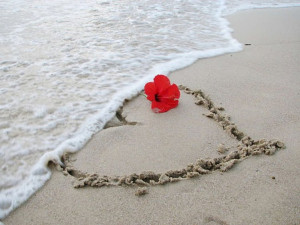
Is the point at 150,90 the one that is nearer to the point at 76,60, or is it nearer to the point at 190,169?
the point at 190,169

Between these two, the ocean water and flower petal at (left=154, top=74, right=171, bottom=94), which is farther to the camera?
flower petal at (left=154, top=74, right=171, bottom=94)

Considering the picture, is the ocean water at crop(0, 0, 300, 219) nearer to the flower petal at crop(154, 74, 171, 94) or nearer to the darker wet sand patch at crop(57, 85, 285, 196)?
the darker wet sand patch at crop(57, 85, 285, 196)

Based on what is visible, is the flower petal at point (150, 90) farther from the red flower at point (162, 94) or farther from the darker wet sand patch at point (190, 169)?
the darker wet sand patch at point (190, 169)

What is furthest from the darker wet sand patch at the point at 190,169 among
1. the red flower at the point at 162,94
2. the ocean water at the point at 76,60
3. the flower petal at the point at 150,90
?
the flower petal at the point at 150,90

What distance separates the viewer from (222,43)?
332 centimetres

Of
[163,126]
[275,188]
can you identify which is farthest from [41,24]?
[275,188]

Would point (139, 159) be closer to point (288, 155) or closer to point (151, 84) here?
point (151, 84)

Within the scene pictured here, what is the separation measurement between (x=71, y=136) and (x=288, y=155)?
128 centimetres

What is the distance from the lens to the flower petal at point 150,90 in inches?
81.2

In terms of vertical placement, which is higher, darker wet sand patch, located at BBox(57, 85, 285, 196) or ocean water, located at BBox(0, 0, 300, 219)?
ocean water, located at BBox(0, 0, 300, 219)

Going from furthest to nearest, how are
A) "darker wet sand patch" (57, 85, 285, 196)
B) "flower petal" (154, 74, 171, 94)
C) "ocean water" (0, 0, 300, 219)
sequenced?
"flower petal" (154, 74, 171, 94) < "ocean water" (0, 0, 300, 219) < "darker wet sand patch" (57, 85, 285, 196)

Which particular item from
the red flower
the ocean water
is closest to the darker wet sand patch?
the ocean water

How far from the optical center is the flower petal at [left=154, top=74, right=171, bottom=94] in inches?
80.4

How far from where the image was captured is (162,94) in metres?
2.13
